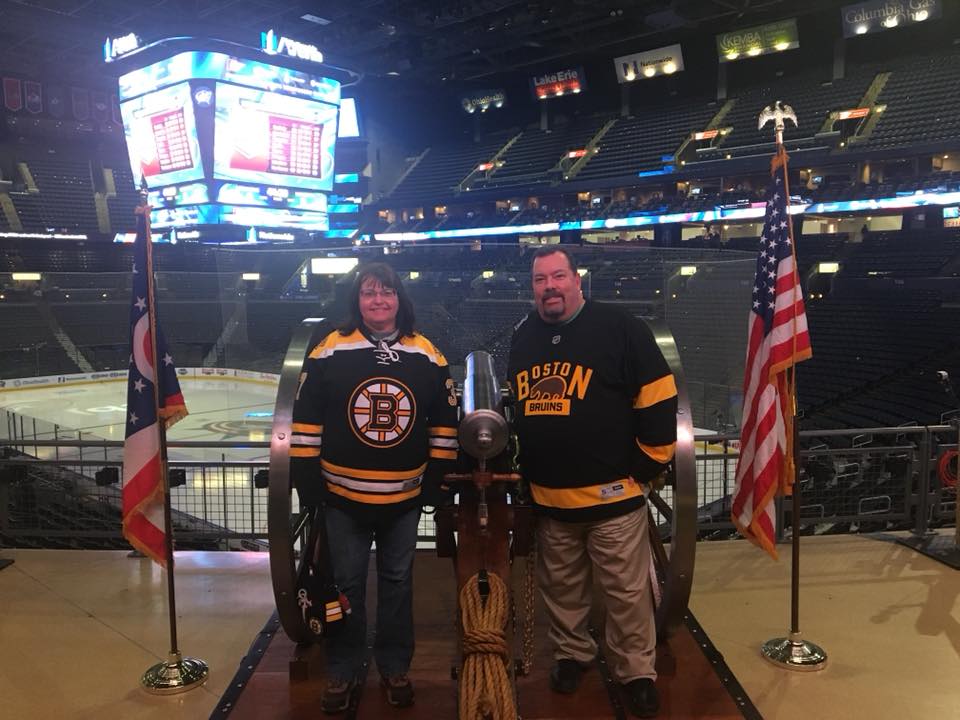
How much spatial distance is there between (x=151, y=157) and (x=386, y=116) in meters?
17.6

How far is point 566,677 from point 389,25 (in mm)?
21014

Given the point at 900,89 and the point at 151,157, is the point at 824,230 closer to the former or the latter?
the point at 900,89

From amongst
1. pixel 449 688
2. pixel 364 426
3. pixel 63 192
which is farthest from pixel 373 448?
pixel 63 192

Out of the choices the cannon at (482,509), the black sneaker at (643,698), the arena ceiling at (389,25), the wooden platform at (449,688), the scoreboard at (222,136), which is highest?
the arena ceiling at (389,25)

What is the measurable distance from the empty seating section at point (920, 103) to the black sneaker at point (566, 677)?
21.0 metres

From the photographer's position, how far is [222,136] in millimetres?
16438

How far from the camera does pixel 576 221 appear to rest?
26.0 metres

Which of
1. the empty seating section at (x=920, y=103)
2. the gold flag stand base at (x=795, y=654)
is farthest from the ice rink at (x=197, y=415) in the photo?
the empty seating section at (x=920, y=103)

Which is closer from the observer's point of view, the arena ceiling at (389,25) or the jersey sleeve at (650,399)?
the jersey sleeve at (650,399)

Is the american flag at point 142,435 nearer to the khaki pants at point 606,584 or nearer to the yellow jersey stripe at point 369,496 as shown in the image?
the yellow jersey stripe at point 369,496

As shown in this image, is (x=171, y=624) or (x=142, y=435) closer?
(x=171, y=624)

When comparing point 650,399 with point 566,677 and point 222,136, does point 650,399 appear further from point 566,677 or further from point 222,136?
point 222,136

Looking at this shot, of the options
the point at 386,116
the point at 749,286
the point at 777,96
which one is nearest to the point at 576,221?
the point at 777,96

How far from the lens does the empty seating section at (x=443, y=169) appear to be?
100 ft
